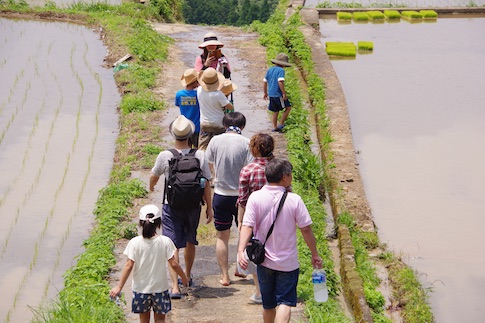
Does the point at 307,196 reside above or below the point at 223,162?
below

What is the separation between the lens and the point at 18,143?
11.8m

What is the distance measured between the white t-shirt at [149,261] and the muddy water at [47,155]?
Answer: 1.76m

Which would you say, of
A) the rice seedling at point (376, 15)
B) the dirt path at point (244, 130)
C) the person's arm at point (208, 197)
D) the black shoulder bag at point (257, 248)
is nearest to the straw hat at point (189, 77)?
the dirt path at point (244, 130)

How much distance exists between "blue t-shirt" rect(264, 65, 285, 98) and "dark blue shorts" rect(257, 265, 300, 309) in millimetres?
5558

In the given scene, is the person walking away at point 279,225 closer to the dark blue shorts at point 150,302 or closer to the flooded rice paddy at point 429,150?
the dark blue shorts at point 150,302

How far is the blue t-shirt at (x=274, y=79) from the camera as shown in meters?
11.3

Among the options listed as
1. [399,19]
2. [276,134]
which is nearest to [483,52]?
[399,19]

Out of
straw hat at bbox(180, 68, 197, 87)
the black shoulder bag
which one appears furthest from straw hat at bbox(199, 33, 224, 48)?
the black shoulder bag

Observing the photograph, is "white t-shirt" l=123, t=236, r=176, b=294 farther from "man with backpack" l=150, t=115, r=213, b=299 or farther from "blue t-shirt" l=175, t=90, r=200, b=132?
"blue t-shirt" l=175, t=90, r=200, b=132

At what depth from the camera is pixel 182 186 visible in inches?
265

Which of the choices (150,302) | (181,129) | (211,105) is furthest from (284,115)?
(150,302)

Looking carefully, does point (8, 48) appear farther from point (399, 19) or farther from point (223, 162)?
point (223, 162)

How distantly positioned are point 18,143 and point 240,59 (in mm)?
5869

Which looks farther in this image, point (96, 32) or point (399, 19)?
point (399, 19)
